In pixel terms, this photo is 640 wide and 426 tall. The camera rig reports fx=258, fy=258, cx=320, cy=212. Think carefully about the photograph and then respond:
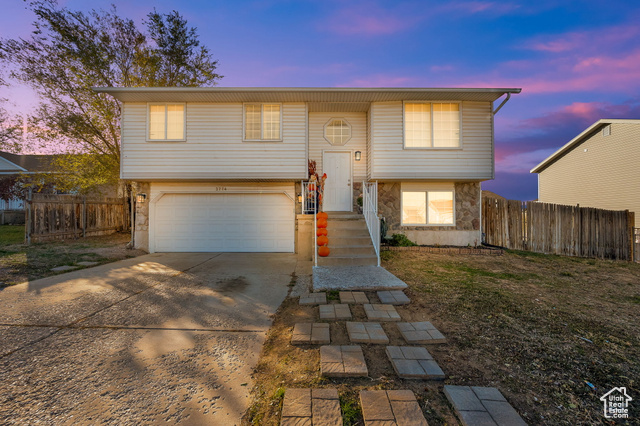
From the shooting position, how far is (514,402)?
1762 mm

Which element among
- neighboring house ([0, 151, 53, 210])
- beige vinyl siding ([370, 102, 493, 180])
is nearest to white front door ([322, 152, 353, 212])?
beige vinyl siding ([370, 102, 493, 180])

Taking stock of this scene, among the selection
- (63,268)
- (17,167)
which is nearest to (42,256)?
(63,268)

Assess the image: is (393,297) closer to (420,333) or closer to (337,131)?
(420,333)

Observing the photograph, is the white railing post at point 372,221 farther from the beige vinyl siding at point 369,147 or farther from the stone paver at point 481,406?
the stone paver at point 481,406

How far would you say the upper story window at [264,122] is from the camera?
8344 millimetres

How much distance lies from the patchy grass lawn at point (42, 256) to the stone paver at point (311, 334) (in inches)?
220

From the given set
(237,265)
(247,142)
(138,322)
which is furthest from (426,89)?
(138,322)

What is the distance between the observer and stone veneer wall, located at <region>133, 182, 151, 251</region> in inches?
343

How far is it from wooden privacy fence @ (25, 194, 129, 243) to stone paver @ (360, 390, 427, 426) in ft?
40.8

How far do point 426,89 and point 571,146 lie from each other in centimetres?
1392

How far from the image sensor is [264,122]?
835 cm

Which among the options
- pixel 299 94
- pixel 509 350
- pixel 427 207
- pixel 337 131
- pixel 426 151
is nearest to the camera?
pixel 509 350

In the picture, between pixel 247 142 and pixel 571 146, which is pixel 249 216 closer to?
pixel 247 142

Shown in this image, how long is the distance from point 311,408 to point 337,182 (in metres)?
7.81
